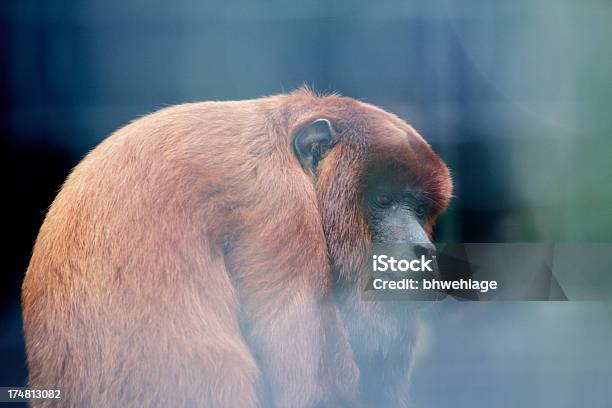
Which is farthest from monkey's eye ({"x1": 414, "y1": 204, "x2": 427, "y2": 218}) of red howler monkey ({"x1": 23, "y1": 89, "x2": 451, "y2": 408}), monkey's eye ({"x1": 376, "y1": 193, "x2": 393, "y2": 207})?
red howler monkey ({"x1": 23, "y1": 89, "x2": 451, "y2": 408})

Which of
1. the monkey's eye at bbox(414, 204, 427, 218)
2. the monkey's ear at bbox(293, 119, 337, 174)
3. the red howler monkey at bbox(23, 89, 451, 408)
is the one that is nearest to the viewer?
the red howler monkey at bbox(23, 89, 451, 408)

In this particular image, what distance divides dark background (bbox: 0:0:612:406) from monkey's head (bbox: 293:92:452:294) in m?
0.06

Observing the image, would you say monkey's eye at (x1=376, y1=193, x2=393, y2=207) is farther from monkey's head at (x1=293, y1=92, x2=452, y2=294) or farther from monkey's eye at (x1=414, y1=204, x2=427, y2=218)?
monkey's eye at (x1=414, y1=204, x2=427, y2=218)

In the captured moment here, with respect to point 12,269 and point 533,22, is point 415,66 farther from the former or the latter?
point 12,269

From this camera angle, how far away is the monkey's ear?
→ 1650mm

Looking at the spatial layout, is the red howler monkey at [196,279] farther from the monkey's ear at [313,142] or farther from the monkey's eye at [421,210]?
the monkey's eye at [421,210]

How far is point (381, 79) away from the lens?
1772mm

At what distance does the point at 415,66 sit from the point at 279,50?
40cm

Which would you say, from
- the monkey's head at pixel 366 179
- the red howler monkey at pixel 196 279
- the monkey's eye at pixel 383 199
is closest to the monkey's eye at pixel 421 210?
the monkey's head at pixel 366 179

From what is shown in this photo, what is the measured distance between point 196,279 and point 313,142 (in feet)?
1.63

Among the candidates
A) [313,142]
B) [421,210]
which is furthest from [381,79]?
[421,210]

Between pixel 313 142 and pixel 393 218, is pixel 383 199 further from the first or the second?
pixel 313 142

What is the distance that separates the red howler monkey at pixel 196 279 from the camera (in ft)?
4.73

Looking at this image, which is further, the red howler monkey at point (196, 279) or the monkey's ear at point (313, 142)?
the monkey's ear at point (313, 142)
